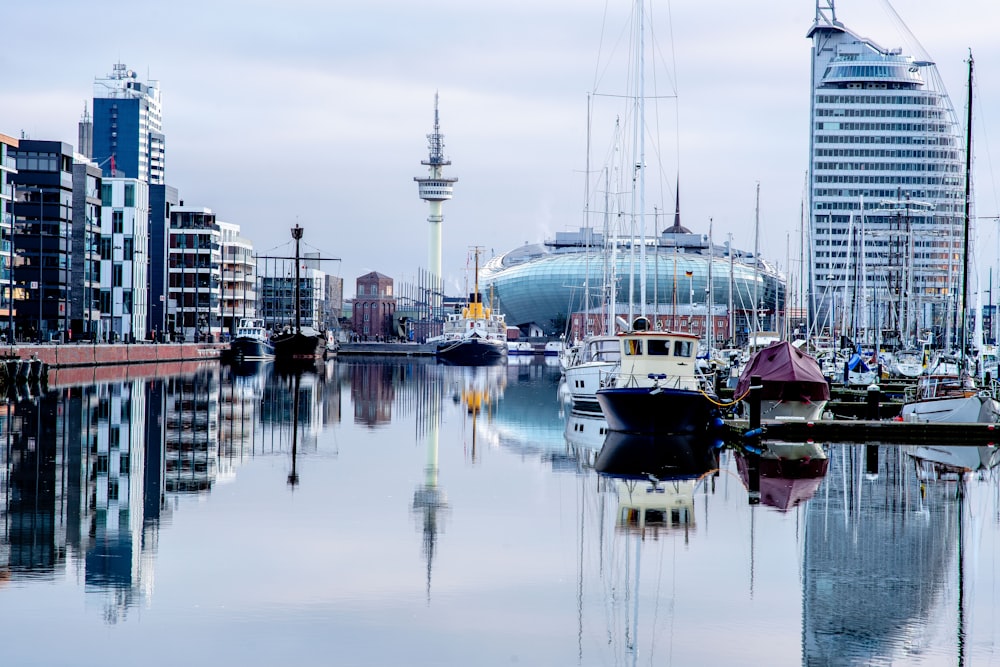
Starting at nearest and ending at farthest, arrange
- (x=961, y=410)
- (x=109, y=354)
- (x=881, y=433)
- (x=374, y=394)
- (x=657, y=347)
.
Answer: (x=881, y=433), (x=657, y=347), (x=961, y=410), (x=374, y=394), (x=109, y=354)

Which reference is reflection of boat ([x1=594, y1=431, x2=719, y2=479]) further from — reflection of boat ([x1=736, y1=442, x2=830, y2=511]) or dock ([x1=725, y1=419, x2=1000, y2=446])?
→ dock ([x1=725, y1=419, x2=1000, y2=446])

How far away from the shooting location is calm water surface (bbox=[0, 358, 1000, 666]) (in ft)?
55.1

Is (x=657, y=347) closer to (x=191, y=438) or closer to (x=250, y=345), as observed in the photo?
(x=191, y=438)

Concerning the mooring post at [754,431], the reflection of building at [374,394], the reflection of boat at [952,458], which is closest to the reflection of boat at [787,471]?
the mooring post at [754,431]

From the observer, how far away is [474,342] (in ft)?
524

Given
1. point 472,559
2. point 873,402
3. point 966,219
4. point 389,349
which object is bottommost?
point 472,559

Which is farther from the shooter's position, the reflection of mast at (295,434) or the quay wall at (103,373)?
the quay wall at (103,373)

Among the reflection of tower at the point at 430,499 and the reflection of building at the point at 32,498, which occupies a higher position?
the reflection of building at the point at 32,498

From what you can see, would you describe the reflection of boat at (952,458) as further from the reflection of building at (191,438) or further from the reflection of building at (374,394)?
the reflection of building at (374,394)

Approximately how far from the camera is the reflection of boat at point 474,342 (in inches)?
6280

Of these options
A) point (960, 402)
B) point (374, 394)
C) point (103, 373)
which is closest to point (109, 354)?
point (103, 373)

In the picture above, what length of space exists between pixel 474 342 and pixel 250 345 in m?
30.1

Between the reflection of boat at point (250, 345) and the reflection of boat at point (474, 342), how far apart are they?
2242 cm

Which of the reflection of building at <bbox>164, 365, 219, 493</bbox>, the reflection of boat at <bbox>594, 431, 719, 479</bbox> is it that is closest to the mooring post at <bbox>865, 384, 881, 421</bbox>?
the reflection of boat at <bbox>594, 431, 719, 479</bbox>
